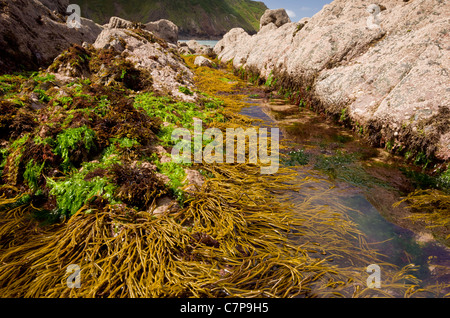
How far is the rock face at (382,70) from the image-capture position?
14.4 feet

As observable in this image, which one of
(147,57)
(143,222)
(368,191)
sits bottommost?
(143,222)

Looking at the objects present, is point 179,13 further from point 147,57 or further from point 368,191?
point 368,191

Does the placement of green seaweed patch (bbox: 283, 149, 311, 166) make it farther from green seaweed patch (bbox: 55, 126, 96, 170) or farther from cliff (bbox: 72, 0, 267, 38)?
cliff (bbox: 72, 0, 267, 38)

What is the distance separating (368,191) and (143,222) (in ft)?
11.8

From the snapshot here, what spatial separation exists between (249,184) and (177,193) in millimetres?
1360

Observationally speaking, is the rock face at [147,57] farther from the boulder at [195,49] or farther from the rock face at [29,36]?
the boulder at [195,49]

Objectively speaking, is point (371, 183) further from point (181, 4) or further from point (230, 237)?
point (181, 4)

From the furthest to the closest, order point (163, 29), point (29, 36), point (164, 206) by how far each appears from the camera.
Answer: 1. point (163, 29)
2. point (29, 36)
3. point (164, 206)

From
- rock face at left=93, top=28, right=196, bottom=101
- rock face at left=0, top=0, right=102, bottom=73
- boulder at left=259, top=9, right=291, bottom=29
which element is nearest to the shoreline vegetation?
rock face at left=93, top=28, right=196, bottom=101

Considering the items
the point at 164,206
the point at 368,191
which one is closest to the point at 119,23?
the point at 164,206

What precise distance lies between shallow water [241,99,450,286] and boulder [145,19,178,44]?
20.7 metres

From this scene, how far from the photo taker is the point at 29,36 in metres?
7.84

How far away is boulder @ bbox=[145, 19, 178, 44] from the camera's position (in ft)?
71.1

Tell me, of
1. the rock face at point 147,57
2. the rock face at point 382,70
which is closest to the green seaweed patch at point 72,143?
the rock face at point 147,57
